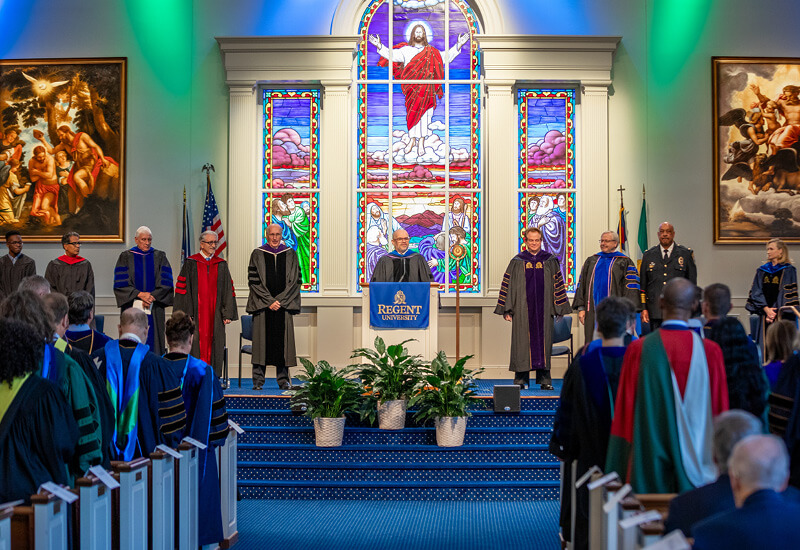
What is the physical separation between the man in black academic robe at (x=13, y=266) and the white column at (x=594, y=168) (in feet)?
22.0

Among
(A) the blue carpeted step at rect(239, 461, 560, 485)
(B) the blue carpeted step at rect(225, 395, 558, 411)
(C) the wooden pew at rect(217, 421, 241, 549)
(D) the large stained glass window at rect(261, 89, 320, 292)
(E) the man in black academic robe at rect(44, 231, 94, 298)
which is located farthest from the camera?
(D) the large stained glass window at rect(261, 89, 320, 292)

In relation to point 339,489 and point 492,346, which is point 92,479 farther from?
point 492,346

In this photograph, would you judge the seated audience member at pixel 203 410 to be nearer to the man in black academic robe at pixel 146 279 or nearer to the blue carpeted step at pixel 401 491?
the blue carpeted step at pixel 401 491

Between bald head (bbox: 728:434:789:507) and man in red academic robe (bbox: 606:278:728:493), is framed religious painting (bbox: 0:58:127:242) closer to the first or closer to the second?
man in red academic robe (bbox: 606:278:728:493)

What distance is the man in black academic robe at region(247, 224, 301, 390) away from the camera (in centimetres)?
1018

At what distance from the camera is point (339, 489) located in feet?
26.0

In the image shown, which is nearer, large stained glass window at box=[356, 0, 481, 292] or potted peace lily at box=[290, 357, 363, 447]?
potted peace lily at box=[290, 357, 363, 447]

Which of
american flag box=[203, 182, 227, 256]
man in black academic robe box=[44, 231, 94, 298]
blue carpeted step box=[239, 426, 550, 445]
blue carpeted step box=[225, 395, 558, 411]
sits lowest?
blue carpeted step box=[239, 426, 550, 445]

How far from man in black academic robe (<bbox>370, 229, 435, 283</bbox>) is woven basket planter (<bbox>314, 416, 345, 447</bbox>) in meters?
2.48

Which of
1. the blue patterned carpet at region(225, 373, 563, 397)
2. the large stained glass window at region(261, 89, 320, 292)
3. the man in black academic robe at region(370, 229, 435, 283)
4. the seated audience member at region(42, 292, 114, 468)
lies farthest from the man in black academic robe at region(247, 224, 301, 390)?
the seated audience member at region(42, 292, 114, 468)

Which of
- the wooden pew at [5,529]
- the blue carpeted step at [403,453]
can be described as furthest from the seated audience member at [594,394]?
the blue carpeted step at [403,453]

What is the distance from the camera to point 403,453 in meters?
8.09

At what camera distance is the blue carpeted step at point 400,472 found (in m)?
8.02

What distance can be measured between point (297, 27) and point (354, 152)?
1.79 meters
